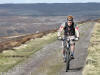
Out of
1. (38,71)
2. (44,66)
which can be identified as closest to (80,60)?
(44,66)

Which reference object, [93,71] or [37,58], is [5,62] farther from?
[93,71]

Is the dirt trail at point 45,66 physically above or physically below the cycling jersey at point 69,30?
below

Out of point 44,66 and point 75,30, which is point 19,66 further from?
point 75,30

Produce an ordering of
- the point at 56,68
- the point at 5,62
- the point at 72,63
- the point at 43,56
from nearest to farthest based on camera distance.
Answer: the point at 56,68 → the point at 72,63 → the point at 5,62 → the point at 43,56

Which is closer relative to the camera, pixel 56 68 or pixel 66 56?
pixel 66 56

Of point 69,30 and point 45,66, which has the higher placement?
point 69,30

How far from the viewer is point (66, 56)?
1769 centimetres

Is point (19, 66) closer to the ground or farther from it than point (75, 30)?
closer to the ground

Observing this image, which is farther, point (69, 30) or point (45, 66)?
point (45, 66)

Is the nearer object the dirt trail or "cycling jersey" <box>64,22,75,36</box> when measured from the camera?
"cycling jersey" <box>64,22,75,36</box>

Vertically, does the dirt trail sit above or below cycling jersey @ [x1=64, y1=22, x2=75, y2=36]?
below

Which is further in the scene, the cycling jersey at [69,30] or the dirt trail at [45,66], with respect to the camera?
the dirt trail at [45,66]

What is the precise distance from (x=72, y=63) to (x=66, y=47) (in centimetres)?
285

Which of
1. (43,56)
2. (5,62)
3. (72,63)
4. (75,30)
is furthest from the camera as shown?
(43,56)
